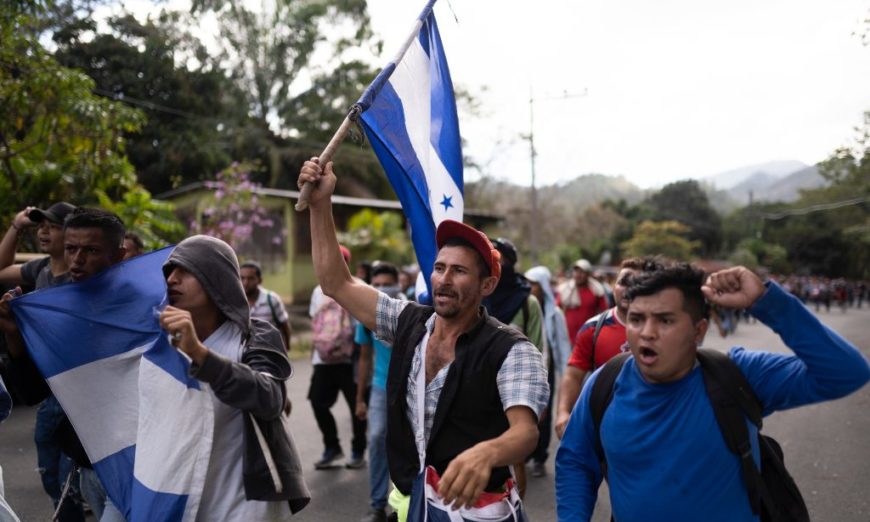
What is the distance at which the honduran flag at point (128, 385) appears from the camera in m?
2.65

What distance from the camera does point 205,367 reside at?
246 centimetres

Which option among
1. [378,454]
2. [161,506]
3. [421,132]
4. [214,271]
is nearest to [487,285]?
[214,271]

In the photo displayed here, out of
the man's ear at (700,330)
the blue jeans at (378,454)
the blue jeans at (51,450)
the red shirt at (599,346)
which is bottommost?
the blue jeans at (378,454)

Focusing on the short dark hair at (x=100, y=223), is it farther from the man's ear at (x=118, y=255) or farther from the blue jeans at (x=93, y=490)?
the blue jeans at (x=93, y=490)

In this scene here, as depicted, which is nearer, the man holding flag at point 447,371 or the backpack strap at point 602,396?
the man holding flag at point 447,371

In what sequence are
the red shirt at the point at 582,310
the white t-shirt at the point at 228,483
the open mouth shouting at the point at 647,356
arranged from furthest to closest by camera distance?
the red shirt at the point at 582,310 < the white t-shirt at the point at 228,483 < the open mouth shouting at the point at 647,356

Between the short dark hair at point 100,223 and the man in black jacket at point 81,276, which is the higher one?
the short dark hair at point 100,223

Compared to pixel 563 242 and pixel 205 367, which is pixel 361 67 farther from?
pixel 205 367

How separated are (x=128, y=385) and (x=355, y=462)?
163 inches

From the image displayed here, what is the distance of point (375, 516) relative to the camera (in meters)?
5.53

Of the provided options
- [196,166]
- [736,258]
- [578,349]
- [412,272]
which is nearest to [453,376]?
[578,349]

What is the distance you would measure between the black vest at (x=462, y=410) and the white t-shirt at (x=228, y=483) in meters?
0.50

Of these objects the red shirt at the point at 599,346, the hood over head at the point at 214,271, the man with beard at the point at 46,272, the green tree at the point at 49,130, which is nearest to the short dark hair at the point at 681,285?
the hood over head at the point at 214,271

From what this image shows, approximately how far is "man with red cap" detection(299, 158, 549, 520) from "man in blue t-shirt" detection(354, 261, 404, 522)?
6.47 ft
